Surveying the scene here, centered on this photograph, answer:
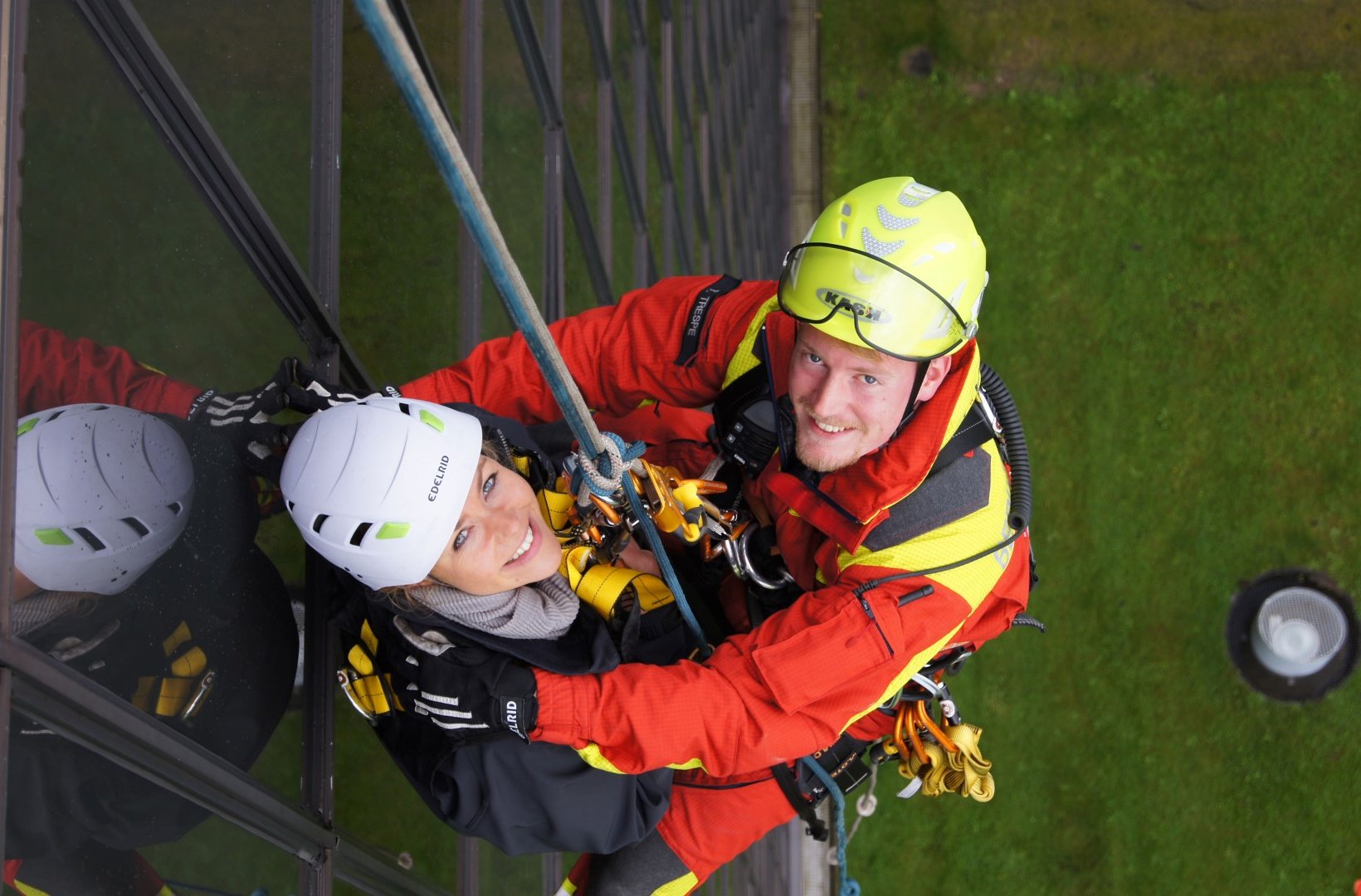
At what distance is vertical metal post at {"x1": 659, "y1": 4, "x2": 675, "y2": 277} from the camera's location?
6961mm

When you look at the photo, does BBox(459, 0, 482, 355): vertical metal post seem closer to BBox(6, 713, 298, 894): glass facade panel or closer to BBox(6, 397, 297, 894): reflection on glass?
BBox(6, 397, 297, 894): reflection on glass

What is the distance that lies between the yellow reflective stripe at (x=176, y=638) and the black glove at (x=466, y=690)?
0.64 meters

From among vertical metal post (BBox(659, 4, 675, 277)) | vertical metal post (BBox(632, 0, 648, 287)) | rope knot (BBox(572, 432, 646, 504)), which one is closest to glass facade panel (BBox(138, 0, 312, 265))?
rope knot (BBox(572, 432, 646, 504))

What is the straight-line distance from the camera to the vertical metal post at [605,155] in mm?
5582

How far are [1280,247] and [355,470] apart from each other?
10.2m

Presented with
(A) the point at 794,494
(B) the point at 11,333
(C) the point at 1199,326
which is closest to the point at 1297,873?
(C) the point at 1199,326

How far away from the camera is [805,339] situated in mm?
3518

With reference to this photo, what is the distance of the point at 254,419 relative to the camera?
7.74ft

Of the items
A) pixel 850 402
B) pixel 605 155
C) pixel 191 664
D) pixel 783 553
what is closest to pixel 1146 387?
pixel 605 155

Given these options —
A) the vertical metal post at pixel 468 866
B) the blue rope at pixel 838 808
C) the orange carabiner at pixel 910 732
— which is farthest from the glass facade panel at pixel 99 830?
the orange carabiner at pixel 910 732

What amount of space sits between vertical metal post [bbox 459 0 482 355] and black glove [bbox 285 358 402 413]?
1.27 metres

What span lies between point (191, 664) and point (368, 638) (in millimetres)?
676

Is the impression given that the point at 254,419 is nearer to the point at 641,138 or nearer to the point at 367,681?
the point at 367,681

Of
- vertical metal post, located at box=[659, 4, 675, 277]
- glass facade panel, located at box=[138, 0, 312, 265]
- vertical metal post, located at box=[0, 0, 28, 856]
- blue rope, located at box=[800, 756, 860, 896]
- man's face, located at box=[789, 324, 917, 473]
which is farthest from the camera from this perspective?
vertical metal post, located at box=[659, 4, 675, 277]
